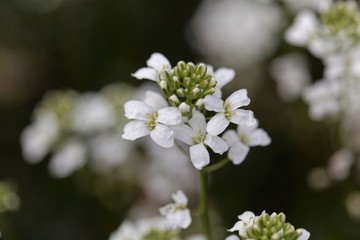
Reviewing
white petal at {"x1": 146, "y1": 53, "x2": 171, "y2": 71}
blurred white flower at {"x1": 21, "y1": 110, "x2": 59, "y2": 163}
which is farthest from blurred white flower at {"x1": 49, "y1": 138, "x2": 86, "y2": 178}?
white petal at {"x1": 146, "y1": 53, "x2": 171, "y2": 71}

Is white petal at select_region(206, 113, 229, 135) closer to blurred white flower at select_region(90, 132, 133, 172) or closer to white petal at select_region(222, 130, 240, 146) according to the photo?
white petal at select_region(222, 130, 240, 146)

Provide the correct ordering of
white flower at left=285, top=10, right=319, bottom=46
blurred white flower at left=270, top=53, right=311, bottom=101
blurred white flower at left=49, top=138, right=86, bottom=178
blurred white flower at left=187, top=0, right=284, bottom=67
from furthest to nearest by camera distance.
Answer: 1. blurred white flower at left=187, top=0, right=284, bottom=67
2. blurred white flower at left=270, top=53, right=311, bottom=101
3. blurred white flower at left=49, top=138, right=86, bottom=178
4. white flower at left=285, top=10, right=319, bottom=46

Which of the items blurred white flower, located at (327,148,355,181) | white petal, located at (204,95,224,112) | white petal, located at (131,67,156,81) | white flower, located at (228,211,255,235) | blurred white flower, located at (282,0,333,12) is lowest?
blurred white flower, located at (327,148,355,181)

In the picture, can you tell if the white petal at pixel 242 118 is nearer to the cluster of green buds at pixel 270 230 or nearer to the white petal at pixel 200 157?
the white petal at pixel 200 157

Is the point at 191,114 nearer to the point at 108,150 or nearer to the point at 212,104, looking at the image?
the point at 212,104

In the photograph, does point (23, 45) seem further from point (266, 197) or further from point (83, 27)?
point (266, 197)

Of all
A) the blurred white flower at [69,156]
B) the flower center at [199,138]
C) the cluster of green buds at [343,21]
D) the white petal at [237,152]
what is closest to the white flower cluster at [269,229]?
the flower center at [199,138]

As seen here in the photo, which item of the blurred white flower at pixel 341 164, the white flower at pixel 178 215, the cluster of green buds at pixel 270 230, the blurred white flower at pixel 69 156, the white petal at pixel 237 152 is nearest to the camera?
the cluster of green buds at pixel 270 230

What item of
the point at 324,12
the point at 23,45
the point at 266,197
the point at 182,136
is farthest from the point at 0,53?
the point at 182,136
